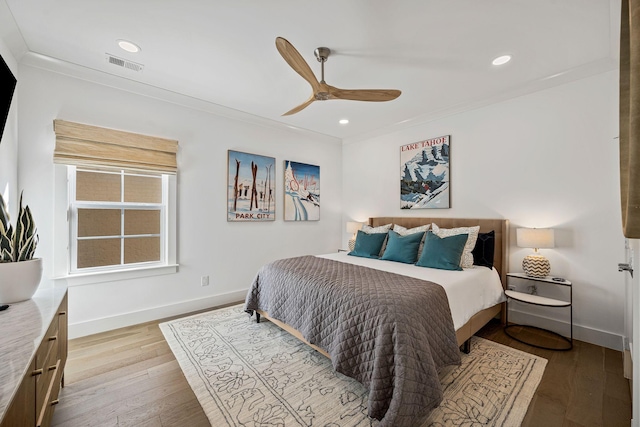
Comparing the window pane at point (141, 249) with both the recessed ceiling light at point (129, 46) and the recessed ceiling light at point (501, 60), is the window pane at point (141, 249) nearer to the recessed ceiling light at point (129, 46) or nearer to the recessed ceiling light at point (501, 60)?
the recessed ceiling light at point (129, 46)

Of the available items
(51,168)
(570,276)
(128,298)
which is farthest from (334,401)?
(51,168)

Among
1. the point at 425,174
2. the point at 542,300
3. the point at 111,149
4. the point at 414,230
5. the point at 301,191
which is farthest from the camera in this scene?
the point at 301,191

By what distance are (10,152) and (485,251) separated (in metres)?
4.54

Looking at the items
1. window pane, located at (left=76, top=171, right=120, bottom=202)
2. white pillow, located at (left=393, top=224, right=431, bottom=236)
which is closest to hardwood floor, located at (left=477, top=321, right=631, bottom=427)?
white pillow, located at (left=393, top=224, right=431, bottom=236)

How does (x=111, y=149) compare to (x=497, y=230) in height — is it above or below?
above

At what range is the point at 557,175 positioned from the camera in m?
2.79

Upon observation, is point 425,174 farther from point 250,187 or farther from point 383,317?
point 383,317

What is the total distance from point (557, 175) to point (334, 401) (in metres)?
3.06

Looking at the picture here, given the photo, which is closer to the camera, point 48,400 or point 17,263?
point 48,400

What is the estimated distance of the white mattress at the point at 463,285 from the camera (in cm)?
220

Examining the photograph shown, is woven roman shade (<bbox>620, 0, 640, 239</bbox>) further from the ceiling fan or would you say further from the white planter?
the white planter

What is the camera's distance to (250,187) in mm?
3898

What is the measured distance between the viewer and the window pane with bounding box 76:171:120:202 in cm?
275

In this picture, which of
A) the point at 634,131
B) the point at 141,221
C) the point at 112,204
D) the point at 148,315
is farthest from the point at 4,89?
the point at 634,131
